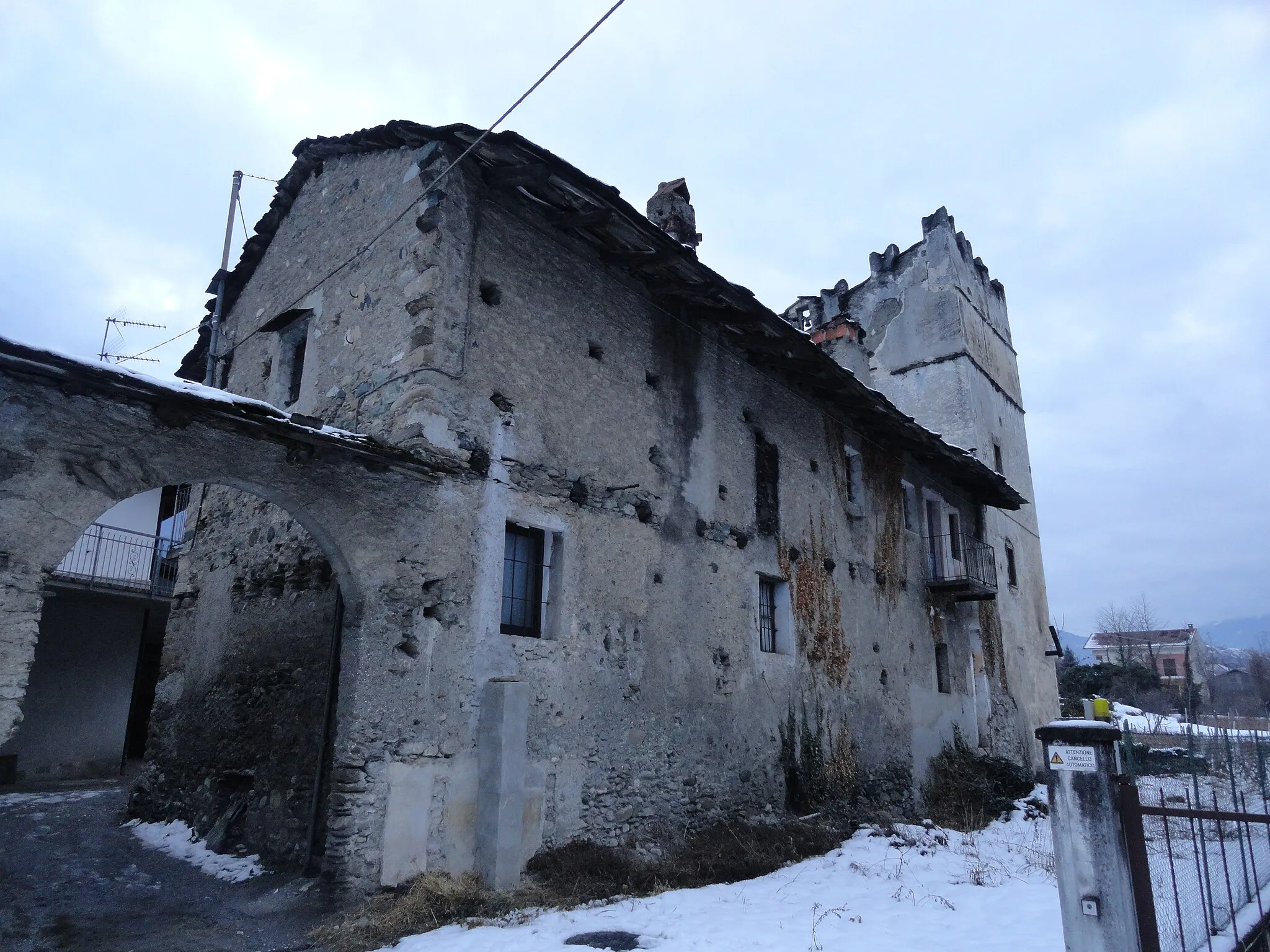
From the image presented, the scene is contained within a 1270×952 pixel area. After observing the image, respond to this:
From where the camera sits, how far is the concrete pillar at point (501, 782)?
731cm

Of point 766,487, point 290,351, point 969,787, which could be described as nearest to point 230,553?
point 290,351

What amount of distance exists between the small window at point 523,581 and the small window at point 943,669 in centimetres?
1020

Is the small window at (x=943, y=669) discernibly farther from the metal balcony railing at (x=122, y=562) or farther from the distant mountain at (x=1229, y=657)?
the distant mountain at (x=1229, y=657)

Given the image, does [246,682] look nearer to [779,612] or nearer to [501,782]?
[501,782]

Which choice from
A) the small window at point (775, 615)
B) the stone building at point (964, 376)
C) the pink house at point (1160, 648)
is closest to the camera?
the small window at point (775, 615)

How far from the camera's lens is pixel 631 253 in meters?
9.88

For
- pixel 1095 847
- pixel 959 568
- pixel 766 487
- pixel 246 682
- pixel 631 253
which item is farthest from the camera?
pixel 959 568

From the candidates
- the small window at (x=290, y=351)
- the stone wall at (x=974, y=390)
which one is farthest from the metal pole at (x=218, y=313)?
the stone wall at (x=974, y=390)

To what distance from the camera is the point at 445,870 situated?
7.18 meters

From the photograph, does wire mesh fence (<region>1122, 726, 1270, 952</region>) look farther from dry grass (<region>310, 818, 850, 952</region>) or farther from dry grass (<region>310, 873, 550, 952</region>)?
dry grass (<region>310, 873, 550, 952</region>)

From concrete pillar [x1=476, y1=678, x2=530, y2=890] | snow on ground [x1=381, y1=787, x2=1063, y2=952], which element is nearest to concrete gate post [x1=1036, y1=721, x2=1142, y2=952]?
snow on ground [x1=381, y1=787, x2=1063, y2=952]

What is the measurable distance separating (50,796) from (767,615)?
36.9 feet

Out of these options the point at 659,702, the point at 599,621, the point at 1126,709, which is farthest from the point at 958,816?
the point at 1126,709

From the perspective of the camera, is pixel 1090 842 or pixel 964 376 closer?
pixel 1090 842
